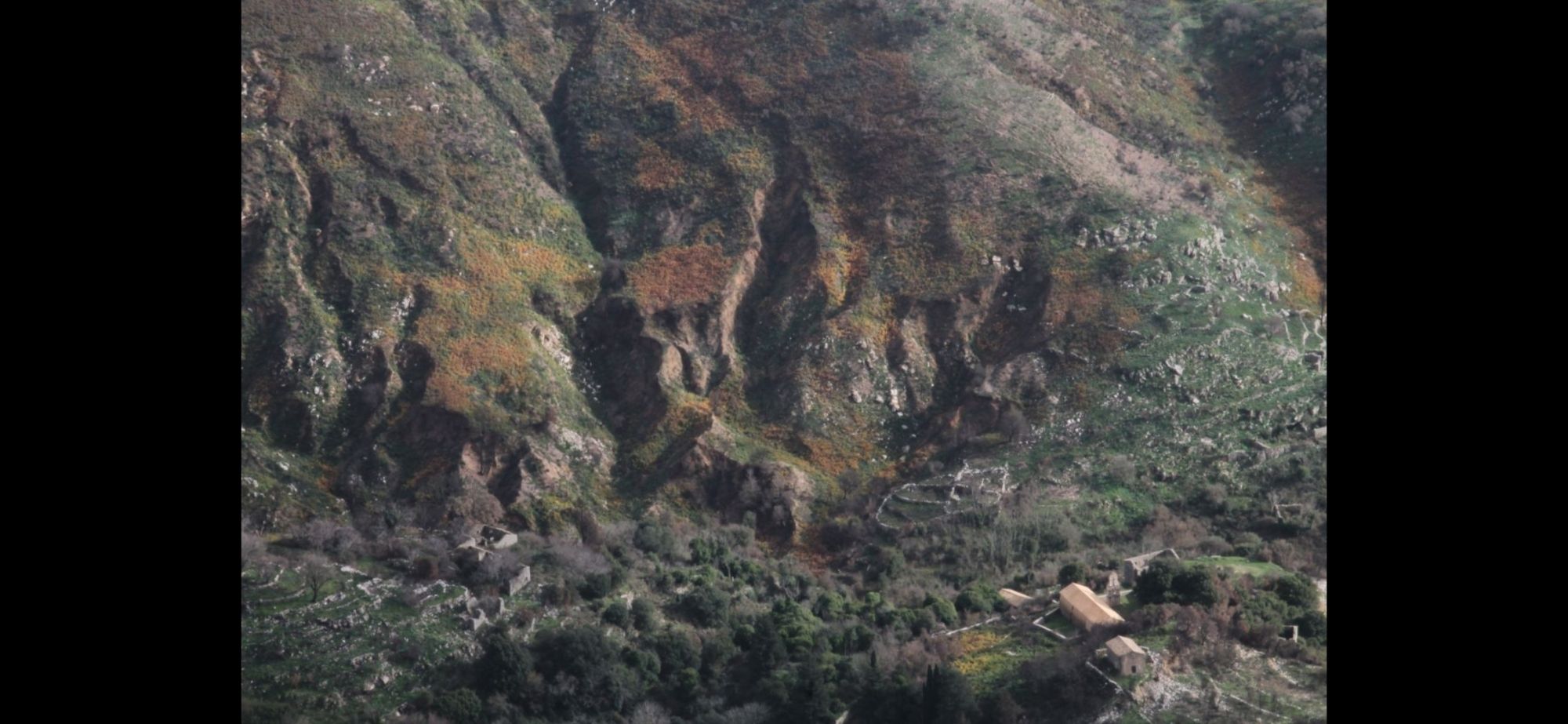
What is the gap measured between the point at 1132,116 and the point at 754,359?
19.1 m

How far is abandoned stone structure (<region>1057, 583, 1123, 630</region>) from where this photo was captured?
46188 mm

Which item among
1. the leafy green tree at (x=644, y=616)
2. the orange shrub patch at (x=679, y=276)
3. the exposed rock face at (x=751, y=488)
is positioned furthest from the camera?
the orange shrub patch at (x=679, y=276)

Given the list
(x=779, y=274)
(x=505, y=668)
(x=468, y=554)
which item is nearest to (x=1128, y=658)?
(x=505, y=668)

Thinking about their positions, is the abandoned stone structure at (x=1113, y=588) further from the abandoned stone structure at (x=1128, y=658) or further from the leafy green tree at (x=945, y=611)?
the abandoned stone structure at (x=1128, y=658)

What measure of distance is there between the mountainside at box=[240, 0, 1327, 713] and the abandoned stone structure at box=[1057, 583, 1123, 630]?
16.4 feet

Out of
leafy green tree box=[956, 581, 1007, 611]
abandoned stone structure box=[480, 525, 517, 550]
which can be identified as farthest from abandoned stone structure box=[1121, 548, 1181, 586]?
abandoned stone structure box=[480, 525, 517, 550]

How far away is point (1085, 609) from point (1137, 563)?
3910 mm

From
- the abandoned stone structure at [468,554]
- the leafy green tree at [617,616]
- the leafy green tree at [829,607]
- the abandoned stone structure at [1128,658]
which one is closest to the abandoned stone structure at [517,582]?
the abandoned stone structure at [468,554]

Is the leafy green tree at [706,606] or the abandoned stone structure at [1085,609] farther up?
the abandoned stone structure at [1085,609]

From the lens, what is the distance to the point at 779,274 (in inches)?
2527

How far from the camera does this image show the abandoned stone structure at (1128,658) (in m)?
43.2

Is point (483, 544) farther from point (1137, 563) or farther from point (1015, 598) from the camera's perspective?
point (1137, 563)

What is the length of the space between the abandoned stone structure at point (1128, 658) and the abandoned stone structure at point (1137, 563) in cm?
498

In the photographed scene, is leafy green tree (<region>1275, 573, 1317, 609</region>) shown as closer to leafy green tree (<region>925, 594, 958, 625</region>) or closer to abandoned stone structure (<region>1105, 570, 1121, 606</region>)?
abandoned stone structure (<region>1105, 570, 1121, 606</region>)
